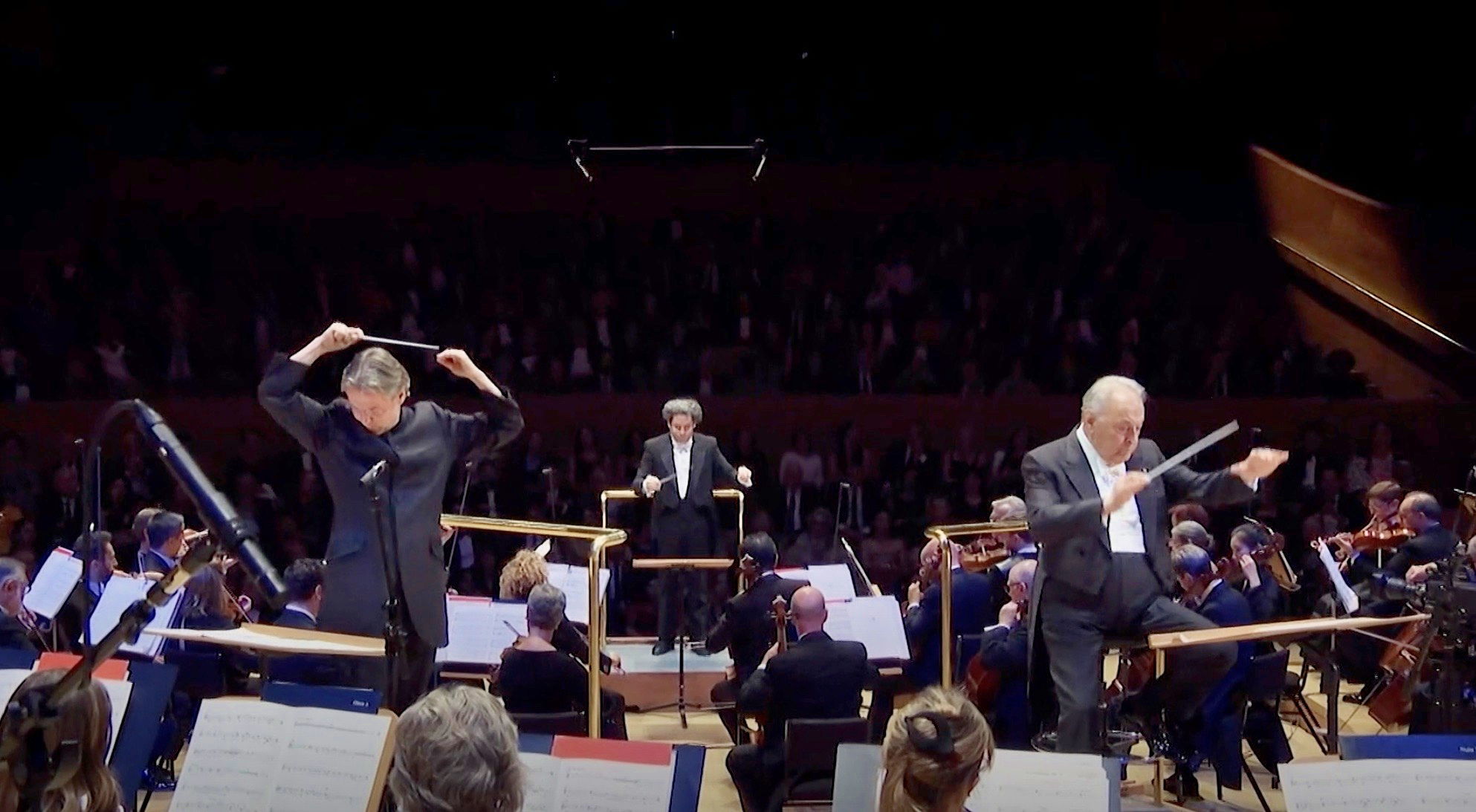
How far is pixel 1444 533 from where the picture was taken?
303 inches

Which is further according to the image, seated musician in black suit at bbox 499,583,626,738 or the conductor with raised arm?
seated musician in black suit at bbox 499,583,626,738

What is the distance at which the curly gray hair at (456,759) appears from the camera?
8.37 feet

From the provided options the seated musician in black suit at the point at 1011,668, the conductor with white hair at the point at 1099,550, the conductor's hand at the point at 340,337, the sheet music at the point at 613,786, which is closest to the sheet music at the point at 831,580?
the seated musician in black suit at the point at 1011,668

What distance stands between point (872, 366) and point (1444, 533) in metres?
5.97

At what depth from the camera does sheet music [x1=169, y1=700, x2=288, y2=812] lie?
3.50 m

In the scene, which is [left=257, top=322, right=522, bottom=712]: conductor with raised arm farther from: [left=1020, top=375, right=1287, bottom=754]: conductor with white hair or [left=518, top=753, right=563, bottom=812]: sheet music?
[left=1020, top=375, right=1287, bottom=754]: conductor with white hair

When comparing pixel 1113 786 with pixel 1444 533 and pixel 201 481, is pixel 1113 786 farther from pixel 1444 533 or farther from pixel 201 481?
pixel 1444 533

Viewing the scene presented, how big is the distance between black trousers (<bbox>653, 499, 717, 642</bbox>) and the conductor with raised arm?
4.37 meters

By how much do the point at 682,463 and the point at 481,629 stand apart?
3.10 metres

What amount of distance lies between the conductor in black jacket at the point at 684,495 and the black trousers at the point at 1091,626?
4.25 metres

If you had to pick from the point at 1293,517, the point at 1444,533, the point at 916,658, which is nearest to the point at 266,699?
the point at 916,658

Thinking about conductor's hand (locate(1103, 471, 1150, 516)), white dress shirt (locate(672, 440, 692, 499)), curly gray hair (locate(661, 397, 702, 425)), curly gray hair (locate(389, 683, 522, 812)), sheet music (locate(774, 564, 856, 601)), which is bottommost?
sheet music (locate(774, 564, 856, 601))

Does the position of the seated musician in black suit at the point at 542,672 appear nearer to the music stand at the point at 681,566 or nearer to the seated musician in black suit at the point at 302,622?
the seated musician in black suit at the point at 302,622

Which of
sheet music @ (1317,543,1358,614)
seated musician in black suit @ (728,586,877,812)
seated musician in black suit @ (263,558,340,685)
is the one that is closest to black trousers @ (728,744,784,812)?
seated musician in black suit @ (728,586,877,812)
